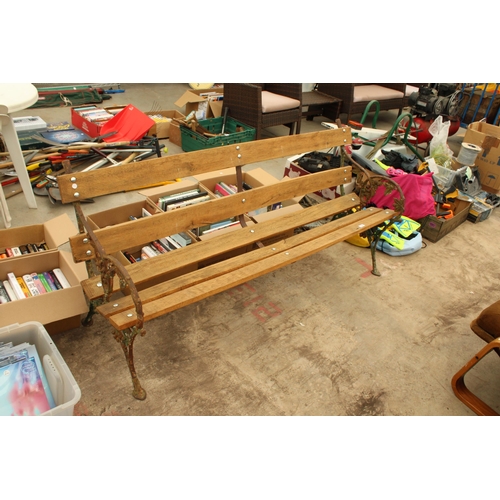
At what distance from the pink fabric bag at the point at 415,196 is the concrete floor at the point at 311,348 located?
0.53 metres

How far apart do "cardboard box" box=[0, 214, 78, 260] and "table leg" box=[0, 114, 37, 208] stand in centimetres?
93

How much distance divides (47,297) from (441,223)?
10.7 ft

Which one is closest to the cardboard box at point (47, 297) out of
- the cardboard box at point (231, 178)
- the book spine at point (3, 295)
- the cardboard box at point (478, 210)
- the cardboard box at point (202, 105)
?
the book spine at point (3, 295)

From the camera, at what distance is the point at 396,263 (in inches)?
135

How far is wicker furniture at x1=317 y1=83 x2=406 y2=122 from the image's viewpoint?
5859 millimetres

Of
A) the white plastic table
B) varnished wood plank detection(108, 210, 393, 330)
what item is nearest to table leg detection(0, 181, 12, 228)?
the white plastic table

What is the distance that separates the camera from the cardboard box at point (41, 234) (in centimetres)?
260

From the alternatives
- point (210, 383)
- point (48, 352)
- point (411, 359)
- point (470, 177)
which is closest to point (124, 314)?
point (48, 352)

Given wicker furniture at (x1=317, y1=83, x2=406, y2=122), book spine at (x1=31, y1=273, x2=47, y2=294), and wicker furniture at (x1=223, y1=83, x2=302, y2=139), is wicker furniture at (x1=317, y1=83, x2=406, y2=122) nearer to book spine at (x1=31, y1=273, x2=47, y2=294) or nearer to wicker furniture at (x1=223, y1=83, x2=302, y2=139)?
wicker furniture at (x1=223, y1=83, x2=302, y2=139)

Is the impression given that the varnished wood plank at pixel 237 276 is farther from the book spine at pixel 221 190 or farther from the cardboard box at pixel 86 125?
the cardboard box at pixel 86 125

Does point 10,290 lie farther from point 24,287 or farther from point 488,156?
point 488,156

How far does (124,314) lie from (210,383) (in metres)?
0.64

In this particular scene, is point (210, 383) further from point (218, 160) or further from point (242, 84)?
point (242, 84)

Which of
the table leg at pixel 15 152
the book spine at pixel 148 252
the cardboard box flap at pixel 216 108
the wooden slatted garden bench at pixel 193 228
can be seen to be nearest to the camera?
the wooden slatted garden bench at pixel 193 228
